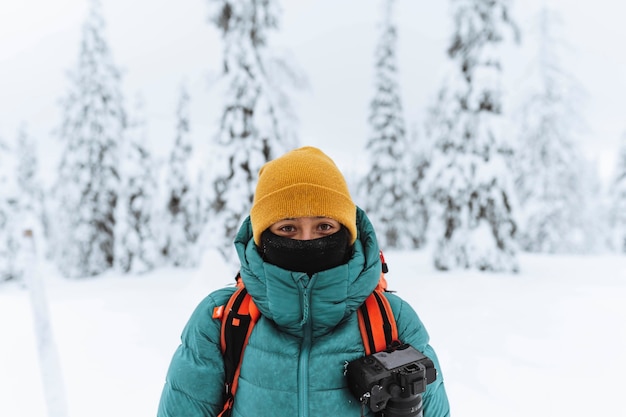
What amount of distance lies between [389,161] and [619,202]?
13161 mm

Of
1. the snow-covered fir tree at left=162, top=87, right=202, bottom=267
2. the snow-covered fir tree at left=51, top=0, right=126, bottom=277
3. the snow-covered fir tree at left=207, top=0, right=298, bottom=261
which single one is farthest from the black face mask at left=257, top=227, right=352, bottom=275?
the snow-covered fir tree at left=51, top=0, right=126, bottom=277

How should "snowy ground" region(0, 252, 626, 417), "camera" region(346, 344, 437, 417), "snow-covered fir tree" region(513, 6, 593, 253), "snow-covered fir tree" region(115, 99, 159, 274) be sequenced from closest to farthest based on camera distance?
"camera" region(346, 344, 437, 417) → "snowy ground" region(0, 252, 626, 417) → "snow-covered fir tree" region(513, 6, 593, 253) → "snow-covered fir tree" region(115, 99, 159, 274)

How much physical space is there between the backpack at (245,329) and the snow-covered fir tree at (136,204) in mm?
21426

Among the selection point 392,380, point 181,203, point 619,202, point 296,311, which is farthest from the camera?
point 181,203

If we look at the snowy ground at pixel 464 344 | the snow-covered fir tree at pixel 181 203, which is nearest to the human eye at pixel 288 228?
the snowy ground at pixel 464 344

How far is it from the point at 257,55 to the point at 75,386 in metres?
8.83

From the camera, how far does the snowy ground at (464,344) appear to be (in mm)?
4355

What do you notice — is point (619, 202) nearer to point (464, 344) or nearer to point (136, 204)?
point (464, 344)

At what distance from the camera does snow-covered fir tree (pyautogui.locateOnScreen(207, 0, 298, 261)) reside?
33.4ft

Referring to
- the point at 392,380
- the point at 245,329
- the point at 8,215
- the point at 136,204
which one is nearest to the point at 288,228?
A: the point at 245,329

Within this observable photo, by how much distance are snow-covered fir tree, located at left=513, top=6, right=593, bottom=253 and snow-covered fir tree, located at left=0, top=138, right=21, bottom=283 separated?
26665 mm

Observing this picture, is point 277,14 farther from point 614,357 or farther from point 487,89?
point 614,357

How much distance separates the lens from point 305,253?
1.66 meters

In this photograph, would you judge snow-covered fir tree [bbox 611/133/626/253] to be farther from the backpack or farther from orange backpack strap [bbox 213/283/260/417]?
orange backpack strap [bbox 213/283/260/417]
